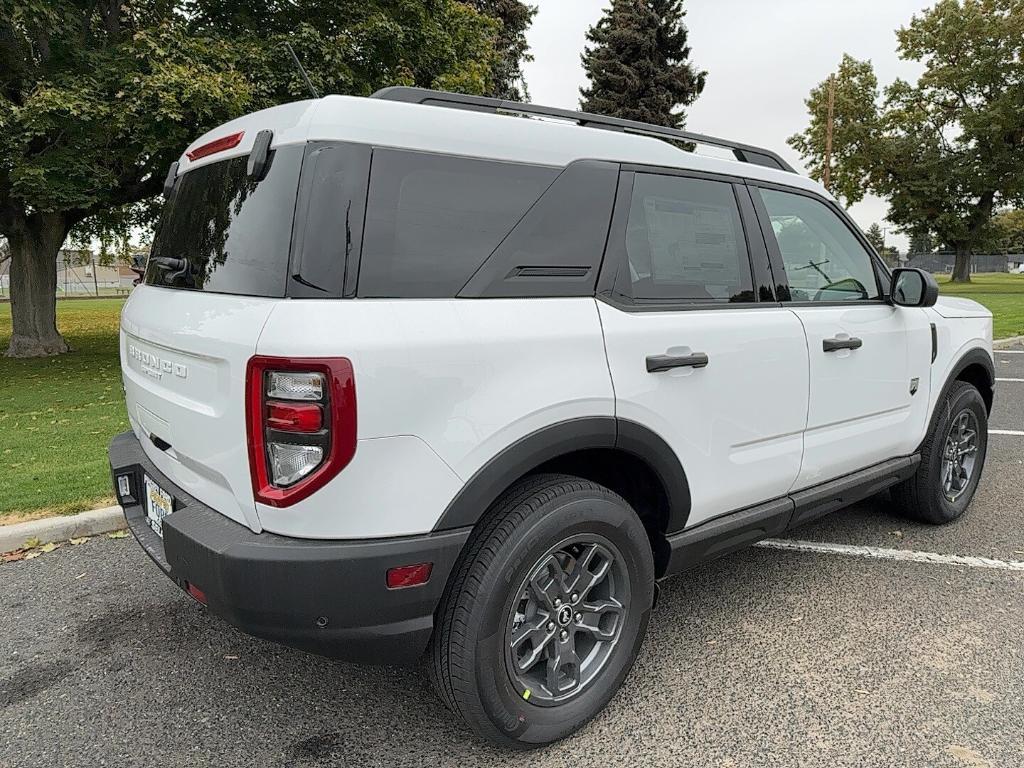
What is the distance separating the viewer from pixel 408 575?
195 cm

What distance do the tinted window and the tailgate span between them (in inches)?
13.5

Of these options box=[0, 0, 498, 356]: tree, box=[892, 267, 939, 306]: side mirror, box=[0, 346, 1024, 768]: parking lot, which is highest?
box=[0, 0, 498, 356]: tree

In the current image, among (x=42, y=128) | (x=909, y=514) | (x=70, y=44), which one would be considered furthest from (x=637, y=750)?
(x=70, y=44)

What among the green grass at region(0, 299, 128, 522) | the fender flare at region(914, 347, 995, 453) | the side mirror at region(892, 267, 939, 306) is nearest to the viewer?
the side mirror at region(892, 267, 939, 306)

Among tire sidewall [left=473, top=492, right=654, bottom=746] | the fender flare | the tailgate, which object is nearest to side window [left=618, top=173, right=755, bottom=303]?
tire sidewall [left=473, top=492, right=654, bottom=746]

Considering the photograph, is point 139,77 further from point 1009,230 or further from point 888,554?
point 1009,230

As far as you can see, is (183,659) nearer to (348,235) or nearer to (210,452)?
(210,452)

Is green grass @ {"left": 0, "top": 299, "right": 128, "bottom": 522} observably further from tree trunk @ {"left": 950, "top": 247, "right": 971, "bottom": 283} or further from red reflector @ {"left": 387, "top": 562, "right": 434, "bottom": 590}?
tree trunk @ {"left": 950, "top": 247, "right": 971, "bottom": 283}

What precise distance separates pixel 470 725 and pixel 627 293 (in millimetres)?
1441

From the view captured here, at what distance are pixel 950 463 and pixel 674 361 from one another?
8.67 feet

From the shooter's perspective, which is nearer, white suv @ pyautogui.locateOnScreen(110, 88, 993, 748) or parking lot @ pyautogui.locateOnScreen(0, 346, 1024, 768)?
white suv @ pyautogui.locateOnScreen(110, 88, 993, 748)

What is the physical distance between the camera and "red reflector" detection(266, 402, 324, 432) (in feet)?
6.02

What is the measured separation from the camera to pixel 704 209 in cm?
279

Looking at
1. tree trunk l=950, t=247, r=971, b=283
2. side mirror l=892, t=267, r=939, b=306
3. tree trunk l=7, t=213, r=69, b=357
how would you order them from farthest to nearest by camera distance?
tree trunk l=950, t=247, r=971, b=283
tree trunk l=7, t=213, r=69, b=357
side mirror l=892, t=267, r=939, b=306
